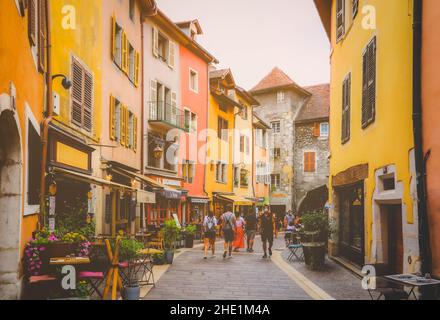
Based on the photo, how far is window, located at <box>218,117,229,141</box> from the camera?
26.0 meters

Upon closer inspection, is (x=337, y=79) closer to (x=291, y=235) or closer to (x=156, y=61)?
Answer: (x=291, y=235)

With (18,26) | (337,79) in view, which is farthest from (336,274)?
(18,26)

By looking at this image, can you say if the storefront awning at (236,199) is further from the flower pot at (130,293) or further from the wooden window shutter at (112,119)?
the flower pot at (130,293)

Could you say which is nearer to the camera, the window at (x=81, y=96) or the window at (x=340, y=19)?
the window at (x=81, y=96)

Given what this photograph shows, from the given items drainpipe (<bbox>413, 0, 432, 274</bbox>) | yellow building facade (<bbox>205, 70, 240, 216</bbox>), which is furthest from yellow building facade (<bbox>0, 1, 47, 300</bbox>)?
yellow building facade (<bbox>205, 70, 240, 216</bbox>)

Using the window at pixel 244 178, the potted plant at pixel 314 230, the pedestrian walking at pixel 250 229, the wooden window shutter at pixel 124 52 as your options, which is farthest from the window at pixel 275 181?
the potted plant at pixel 314 230

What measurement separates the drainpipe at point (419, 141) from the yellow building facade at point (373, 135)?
30 centimetres

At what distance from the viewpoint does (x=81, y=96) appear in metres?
A: 11.0

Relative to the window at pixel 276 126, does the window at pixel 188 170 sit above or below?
below

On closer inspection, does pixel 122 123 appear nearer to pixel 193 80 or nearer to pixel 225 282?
pixel 225 282

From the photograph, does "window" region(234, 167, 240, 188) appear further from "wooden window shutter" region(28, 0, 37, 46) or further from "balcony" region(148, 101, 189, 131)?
"wooden window shutter" region(28, 0, 37, 46)

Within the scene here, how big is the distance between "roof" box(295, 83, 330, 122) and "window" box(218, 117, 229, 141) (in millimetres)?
8114

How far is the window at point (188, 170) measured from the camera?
2134 cm
